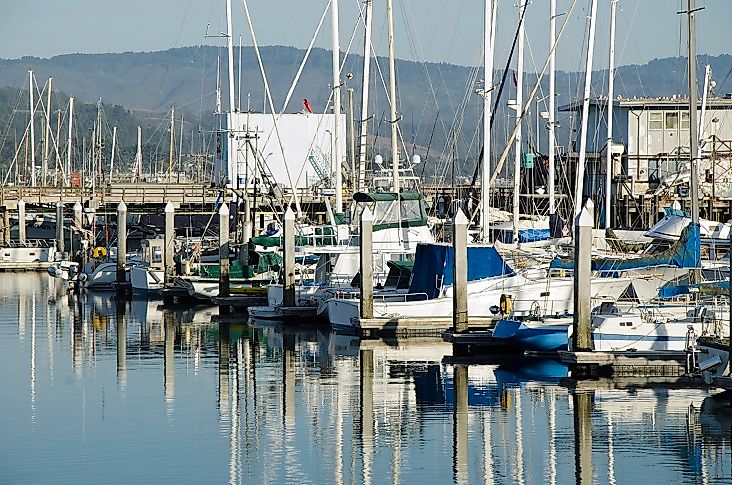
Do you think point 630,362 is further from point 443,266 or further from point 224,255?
point 224,255

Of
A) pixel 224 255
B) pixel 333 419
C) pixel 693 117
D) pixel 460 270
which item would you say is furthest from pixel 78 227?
pixel 333 419

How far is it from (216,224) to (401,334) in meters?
53.1

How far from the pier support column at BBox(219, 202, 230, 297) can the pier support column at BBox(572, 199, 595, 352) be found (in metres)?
19.5

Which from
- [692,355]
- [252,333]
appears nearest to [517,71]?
[252,333]

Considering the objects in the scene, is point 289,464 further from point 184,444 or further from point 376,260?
point 376,260

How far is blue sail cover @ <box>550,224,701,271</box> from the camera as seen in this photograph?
3700cm

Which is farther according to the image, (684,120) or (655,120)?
(655,120)

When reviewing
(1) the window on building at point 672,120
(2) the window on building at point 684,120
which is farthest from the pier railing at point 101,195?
(2) the window on building at point 684,120

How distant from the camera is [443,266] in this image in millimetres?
39250

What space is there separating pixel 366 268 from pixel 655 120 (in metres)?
32.4

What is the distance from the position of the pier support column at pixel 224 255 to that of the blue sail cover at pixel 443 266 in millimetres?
9674

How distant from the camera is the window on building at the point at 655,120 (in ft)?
222

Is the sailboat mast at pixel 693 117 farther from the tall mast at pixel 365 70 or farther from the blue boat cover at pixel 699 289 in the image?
the tall mast at pixel 365 70

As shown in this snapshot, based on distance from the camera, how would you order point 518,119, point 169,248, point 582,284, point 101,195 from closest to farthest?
point 582,284 → point 518,119 → point 169,248 → point 101,195
